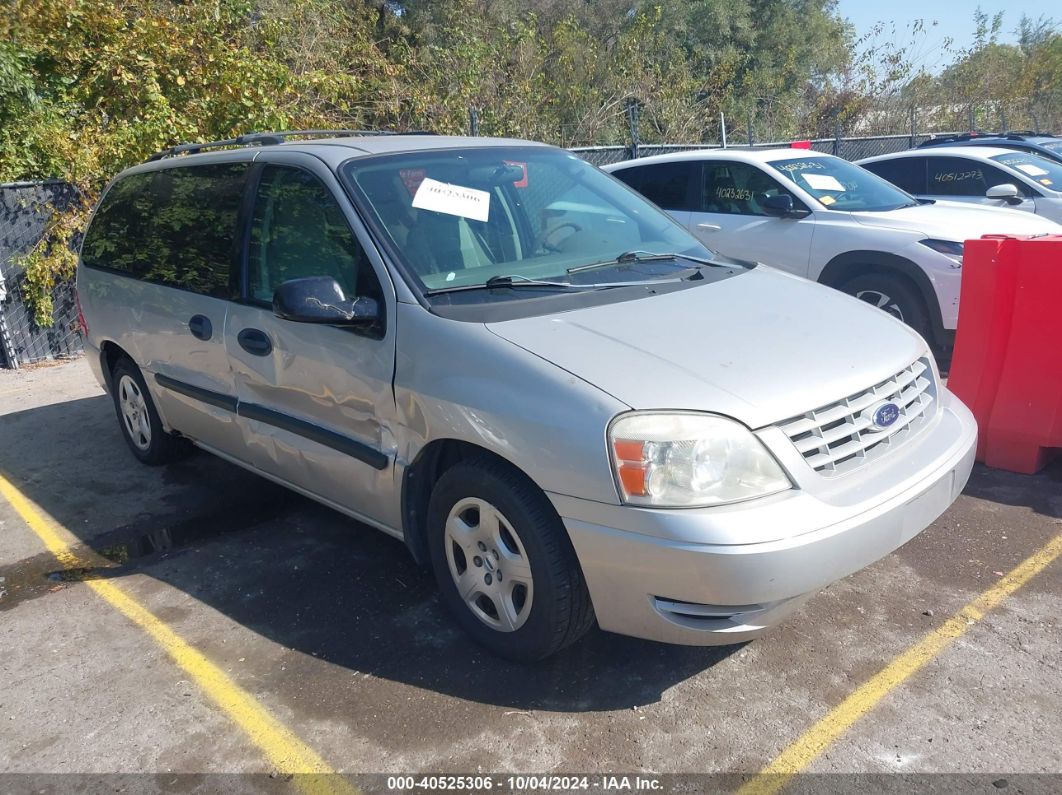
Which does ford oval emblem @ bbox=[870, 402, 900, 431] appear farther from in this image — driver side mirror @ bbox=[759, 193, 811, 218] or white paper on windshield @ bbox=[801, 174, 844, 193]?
white paper on windshield @ bbox=[801, 174, 844, 193]

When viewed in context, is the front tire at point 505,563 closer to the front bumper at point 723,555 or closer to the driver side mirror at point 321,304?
the front bumper at point 723,555

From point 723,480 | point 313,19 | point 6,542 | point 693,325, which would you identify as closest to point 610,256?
point 693,325

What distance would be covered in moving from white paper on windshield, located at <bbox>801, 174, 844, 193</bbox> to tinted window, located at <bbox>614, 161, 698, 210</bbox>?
1004 mm

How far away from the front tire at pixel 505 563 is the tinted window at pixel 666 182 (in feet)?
17.7

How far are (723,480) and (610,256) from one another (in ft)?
4.88

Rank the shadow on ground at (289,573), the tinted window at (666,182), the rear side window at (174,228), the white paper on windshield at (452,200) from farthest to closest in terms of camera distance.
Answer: the tinted window at (666,182) → the rear side window at (174,228) → the white paper on windshield at (452,200) → the shadow on ground at (289,573)

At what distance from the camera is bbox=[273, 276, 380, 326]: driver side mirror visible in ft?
11.4

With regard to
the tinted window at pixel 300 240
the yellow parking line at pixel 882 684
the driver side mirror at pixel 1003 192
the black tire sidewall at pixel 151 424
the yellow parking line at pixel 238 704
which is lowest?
the yellow parking line at pixel 882 684

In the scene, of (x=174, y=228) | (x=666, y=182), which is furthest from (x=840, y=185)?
(x=174, y=228)

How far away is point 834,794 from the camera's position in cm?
265

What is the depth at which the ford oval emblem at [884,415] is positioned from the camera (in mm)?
3133

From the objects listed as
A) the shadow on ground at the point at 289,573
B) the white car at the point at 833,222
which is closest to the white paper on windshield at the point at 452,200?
the shadow on ground at the point at 289,573

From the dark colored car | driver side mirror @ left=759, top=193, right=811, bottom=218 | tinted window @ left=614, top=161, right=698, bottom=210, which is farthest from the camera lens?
the dark colored car

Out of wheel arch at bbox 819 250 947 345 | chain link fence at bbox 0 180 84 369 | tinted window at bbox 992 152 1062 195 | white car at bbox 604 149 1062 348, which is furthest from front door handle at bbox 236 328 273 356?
tinted window at bbox 992 152 1062 195
